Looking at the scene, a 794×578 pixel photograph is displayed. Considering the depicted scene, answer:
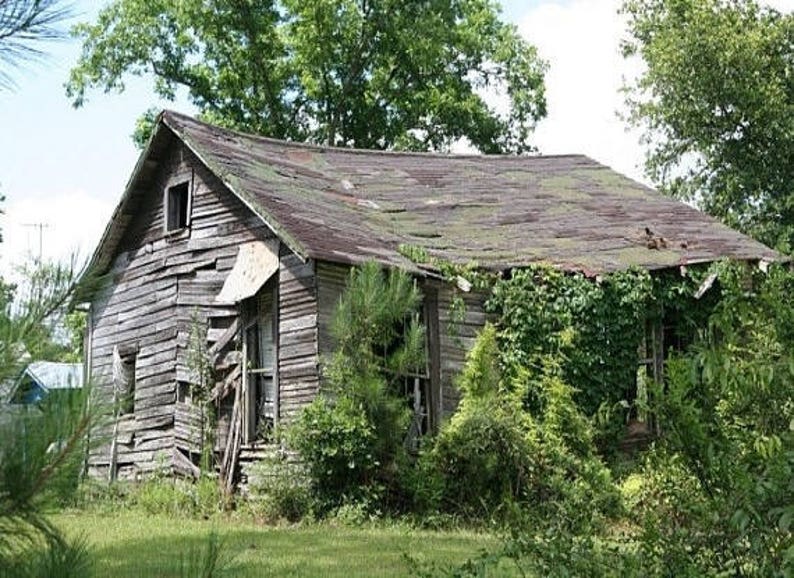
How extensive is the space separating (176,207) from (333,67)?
1729 centimetres

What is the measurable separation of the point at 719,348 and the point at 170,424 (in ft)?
47.3

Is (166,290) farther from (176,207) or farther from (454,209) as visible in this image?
(454,209)

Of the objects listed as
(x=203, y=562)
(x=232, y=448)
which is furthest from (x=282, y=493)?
(x=203, y=562)

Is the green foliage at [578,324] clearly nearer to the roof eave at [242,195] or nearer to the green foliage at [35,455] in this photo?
the roof eave at [242,195]

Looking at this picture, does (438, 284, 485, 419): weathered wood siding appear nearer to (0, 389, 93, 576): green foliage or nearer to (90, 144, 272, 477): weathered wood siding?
(90, 144, 272, 477): weathered wood siding

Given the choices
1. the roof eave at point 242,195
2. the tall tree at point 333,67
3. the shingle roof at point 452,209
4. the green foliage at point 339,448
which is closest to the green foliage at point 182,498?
the green foliage at point 339,448

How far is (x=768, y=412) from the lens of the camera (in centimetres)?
525

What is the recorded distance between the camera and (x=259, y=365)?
17.0 m

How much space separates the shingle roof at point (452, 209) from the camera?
17.1 m

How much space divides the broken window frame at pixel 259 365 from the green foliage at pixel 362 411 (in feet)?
4.77

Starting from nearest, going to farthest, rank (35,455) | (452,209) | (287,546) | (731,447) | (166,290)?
(35,455)
(731,447)
(287,546)
(166,290)
(452,209)

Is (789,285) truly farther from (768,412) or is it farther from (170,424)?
(170,424)

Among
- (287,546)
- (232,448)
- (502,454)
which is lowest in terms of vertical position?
(287,546)

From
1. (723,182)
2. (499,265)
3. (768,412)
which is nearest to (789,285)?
(768,412)
